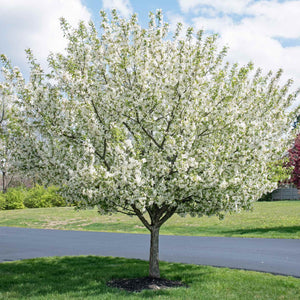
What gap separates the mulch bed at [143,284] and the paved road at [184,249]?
2890 millimetres

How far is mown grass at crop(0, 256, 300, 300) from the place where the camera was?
25.5ft

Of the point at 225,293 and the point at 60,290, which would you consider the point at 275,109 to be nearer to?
the point at 225,293

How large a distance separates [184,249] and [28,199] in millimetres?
32767

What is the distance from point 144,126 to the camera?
8.08 m

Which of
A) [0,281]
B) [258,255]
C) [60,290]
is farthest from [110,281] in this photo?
[258,255]

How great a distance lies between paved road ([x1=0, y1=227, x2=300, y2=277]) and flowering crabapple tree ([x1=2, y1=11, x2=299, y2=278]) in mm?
3593

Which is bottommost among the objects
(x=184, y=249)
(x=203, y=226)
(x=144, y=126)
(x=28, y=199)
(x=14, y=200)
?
(x=184, y=249)

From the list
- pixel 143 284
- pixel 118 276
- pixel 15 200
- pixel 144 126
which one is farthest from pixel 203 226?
pixel 15 200

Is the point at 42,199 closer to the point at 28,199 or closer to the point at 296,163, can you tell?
the point at 28,199

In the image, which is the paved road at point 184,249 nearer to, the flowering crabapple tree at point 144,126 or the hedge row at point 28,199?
the flowering crabapple tree at point 144,126

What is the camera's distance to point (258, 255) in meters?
12.5

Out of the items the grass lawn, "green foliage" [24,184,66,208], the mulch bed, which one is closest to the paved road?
the grass lawn

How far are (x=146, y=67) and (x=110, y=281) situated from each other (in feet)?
16.3

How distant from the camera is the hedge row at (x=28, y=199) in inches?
1661
